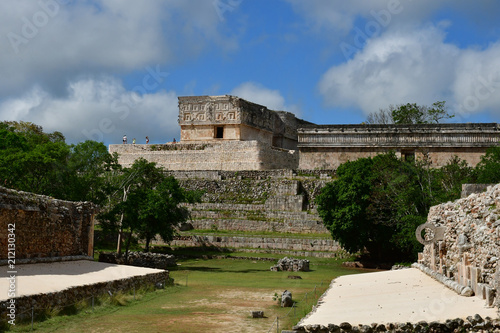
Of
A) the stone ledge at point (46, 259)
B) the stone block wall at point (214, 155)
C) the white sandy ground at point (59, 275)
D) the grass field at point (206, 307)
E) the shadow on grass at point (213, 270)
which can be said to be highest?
the stone block wall at point (214, 155)

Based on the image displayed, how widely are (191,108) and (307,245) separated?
1719 cm

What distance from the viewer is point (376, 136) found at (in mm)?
36469

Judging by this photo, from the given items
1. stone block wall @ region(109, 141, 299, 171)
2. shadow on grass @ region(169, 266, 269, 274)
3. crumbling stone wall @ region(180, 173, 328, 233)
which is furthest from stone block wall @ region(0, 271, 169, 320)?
stone block wall @ region(109, 141, 299, 171)

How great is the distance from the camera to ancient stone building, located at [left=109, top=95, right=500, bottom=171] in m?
35.4

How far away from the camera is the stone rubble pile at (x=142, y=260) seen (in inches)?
945

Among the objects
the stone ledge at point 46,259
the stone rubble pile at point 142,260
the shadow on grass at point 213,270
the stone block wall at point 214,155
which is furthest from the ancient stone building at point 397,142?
the stone ledge at point 46,259

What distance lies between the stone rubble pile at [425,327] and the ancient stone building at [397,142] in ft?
87.0

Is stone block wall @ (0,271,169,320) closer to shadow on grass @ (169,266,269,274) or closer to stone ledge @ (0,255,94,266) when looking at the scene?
stone ledge @ (0,255,94,266)

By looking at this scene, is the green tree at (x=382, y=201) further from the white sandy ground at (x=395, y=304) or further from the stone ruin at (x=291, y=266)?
the white sandy ground at (x=395, y=304)

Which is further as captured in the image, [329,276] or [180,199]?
[180,199]

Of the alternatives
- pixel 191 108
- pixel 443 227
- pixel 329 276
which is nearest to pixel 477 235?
pixel 443 227

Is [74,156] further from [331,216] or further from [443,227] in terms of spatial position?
[443,227]

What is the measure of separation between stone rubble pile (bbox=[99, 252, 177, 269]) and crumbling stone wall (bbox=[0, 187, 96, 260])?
4.45 metres

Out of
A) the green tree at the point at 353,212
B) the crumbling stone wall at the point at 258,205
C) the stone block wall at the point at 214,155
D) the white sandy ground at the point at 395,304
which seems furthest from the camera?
the stone block wall at the point at 214,155
